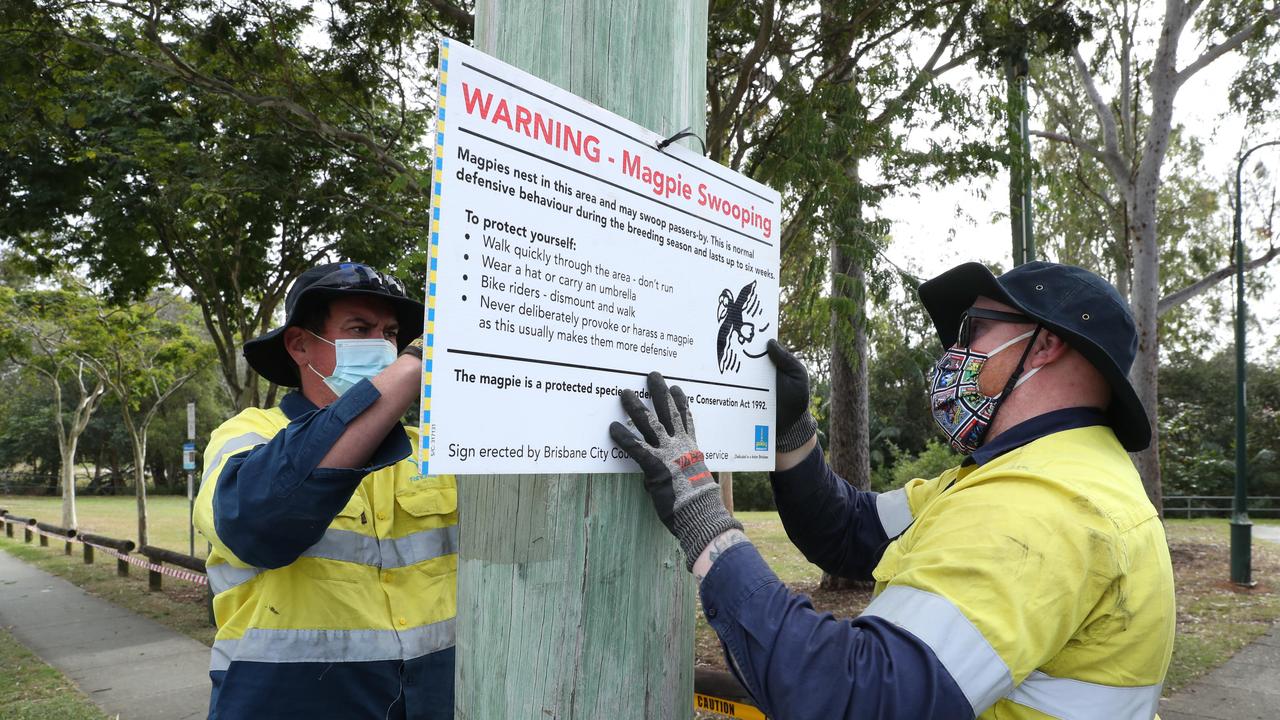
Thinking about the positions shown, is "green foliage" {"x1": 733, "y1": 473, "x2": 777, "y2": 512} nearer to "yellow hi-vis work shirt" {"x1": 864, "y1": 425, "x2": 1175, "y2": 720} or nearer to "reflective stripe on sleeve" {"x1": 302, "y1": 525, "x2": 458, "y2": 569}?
"reflective stripe on sleeve" {"x1": 302, "y1": 525, "x2": 458, "y2": 569}

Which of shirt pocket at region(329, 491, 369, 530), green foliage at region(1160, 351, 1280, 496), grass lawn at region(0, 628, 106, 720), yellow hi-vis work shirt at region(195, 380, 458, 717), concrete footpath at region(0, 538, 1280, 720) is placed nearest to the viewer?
yellow hi-vis work shirt at region(195, 380, 458, 717)

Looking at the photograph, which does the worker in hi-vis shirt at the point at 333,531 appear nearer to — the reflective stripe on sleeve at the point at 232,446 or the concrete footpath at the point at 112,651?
the reflective stripe on sleeve at the point at 232,446

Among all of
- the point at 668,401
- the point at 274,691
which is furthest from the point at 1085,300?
the point at 274,691

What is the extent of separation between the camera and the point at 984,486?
4.98ft

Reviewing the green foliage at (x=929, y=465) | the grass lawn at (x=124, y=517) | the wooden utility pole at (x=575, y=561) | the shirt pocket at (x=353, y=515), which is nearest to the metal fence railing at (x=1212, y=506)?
the green foliage at (x=929, y=465)

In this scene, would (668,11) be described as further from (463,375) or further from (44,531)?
(44,531)

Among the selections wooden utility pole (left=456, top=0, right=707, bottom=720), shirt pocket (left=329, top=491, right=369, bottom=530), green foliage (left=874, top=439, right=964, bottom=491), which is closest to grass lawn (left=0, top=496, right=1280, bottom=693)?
shirt pocket (left=329, top=491, right=369, bottom=530)

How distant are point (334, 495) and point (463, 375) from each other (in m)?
0.72

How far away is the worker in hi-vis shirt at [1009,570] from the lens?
4.30 ft

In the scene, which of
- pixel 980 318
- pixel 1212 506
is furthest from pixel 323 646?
pixel 1212 506

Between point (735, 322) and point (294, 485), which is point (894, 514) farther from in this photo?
point (294, 485)

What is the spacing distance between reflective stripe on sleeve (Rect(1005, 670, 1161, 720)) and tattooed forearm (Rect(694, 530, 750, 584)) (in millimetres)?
561

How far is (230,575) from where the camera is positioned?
221cm

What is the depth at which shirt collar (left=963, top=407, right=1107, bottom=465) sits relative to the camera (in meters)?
1.78
